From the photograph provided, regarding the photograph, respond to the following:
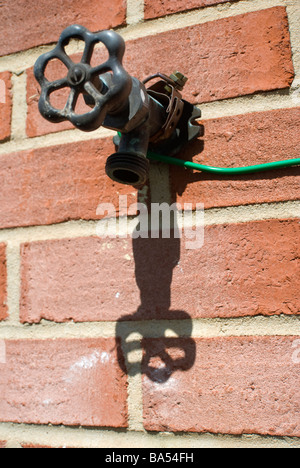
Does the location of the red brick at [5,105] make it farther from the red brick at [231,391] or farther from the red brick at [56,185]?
the red brick at [231,391]

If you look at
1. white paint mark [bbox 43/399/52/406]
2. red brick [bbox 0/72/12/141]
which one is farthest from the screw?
white paint mark [bbox 43/399/52/406]

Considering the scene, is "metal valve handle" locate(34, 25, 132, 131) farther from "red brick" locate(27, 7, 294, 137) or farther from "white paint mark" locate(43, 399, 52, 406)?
"white paint mark" locate(43, 399, 52, 406)

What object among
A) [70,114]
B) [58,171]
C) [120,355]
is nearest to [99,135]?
[58,171]

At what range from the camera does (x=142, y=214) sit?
22.2 inches

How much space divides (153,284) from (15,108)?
1.09ft

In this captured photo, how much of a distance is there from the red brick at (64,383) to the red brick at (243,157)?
8.3 inches

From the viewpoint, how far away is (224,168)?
0.53 meters

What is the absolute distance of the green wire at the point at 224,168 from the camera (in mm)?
504

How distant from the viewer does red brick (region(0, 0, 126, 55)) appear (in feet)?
2.04

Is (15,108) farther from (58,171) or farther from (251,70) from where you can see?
(251,70)

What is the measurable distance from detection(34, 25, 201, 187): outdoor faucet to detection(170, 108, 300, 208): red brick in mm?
28

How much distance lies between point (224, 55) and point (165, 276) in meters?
0.28

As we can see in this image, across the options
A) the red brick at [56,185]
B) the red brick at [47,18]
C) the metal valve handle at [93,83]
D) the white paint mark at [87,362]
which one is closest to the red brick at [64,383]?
the white paint mark at [87,362]

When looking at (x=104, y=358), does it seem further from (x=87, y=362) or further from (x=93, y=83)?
(x=93, y=83)
